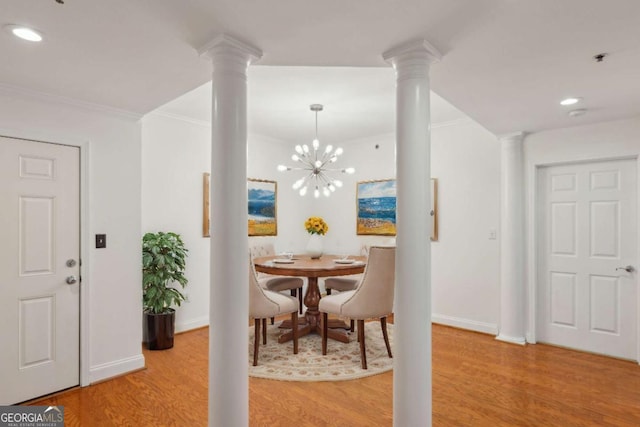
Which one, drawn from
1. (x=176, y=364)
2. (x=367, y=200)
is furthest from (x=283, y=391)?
(x=367, y=200)

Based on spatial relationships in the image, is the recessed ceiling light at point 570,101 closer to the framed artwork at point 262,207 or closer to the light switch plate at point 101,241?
the framed artwork at point 262,207

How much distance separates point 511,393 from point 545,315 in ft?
5.47

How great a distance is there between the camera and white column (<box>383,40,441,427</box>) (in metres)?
2.05

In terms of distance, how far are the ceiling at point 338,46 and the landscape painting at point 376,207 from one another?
7.10ft

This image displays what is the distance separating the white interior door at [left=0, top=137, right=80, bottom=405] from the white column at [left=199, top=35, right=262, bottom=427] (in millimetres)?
1679

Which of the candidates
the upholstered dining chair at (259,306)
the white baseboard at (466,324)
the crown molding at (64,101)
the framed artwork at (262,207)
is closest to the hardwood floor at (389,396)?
the upholstered dining chair at (259,306)

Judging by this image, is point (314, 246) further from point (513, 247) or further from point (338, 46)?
point (338, 46)

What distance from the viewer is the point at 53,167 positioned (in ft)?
9.51

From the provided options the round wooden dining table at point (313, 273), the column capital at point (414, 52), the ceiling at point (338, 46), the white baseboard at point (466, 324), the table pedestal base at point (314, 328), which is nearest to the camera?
the ceiling at point (338, 46)

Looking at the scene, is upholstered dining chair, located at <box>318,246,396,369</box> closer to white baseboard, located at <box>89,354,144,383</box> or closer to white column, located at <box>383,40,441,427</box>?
white column, located at <box>383,40,441,427</box>

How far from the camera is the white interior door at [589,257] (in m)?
3.65

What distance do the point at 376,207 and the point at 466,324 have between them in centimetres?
196

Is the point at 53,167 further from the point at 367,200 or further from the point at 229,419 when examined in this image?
the point at 367,200

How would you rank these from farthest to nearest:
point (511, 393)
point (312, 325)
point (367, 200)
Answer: point (367, 200)
point (312, 325)
point (511, 393)
